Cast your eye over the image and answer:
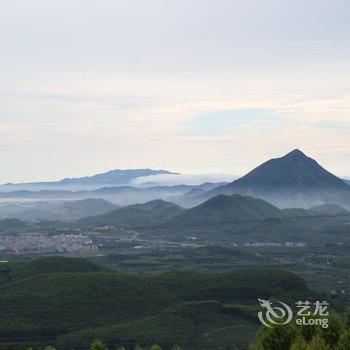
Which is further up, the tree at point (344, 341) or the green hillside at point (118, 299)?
the tree at point (344, 341)

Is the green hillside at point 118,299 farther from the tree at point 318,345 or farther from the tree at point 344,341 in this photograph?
the tree at point 344,341

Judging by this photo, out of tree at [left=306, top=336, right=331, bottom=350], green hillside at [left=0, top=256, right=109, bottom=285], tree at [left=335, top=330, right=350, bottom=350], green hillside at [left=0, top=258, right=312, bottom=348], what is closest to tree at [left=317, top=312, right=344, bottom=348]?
tree at [left=335, top=330, right=350, bottom=350]

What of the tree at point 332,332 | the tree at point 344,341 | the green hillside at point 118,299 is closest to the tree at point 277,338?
the tree at point 332,332

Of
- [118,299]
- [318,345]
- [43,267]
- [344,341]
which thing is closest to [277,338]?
[318,345]

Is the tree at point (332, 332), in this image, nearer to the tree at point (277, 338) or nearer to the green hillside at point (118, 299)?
the tree at point (277, 338)

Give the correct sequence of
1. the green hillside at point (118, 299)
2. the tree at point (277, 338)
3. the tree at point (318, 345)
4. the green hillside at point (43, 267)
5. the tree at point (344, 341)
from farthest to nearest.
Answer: the green hillside at point (43, 267), the green hillside at point (118, 299), the tree at point (277, 338), the tree at point (344, 341), the tree at point (318, 345)

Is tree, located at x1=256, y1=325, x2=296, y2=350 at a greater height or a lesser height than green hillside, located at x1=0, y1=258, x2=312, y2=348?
greater

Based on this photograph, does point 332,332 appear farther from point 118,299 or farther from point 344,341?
point 118,299

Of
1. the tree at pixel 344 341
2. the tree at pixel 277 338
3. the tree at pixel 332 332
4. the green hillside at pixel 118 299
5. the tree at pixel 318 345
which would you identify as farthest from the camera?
the green hillside at pixel 118 299

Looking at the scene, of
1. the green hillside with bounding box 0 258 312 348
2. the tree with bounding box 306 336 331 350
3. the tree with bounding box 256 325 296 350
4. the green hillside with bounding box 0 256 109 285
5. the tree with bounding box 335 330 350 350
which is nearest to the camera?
the tree with bounding box 306 336 331 350

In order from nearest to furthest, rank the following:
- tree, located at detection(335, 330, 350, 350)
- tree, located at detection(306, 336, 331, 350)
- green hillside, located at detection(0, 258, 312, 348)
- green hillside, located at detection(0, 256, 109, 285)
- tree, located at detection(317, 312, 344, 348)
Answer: tree, located at detection(306, 336, 331, 350), tree, located at detection(335, 330, 350, 350), tree, located at detection(317, 312, 344, 348), green hillside, located at detection(0, 258, 312, 348), green hillside, located at detection(0, 256, 109, 285)

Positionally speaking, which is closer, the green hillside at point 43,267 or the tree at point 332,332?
the tree at point 332,332

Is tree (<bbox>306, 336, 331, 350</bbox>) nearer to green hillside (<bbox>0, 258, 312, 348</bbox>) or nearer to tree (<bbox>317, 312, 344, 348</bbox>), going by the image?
tree (<bbox>317, 312, 344, 348</bbox>)
